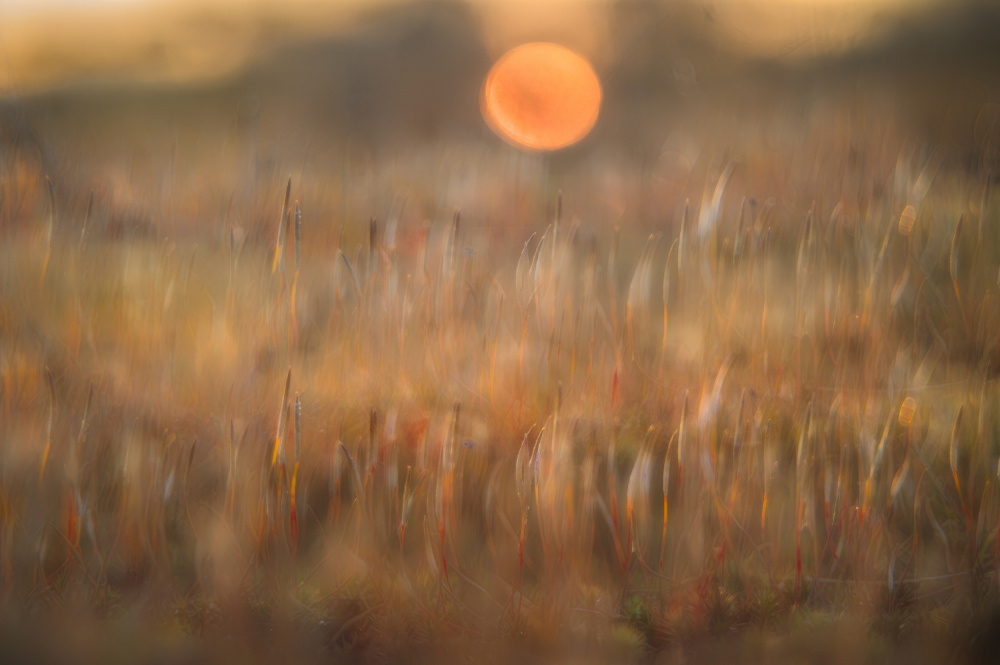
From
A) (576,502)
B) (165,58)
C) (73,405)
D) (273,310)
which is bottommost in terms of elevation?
(576,502)

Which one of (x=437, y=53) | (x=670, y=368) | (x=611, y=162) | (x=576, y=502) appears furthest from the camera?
(x=437, y=53)

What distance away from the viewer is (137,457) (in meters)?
0.89

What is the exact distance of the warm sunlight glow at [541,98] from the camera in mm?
1374

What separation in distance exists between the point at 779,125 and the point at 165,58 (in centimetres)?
137

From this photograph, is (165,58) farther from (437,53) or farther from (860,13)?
(860,13)

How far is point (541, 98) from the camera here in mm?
1432

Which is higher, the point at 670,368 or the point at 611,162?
the point at 611,162

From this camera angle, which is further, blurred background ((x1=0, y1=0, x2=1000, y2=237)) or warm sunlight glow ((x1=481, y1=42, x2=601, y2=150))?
warm sunlight glow ((x1=481, y1=42, x2=601, y2=150))

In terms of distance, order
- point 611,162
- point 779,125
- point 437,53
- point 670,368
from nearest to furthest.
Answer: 1. point 670,368
2. point 779,125
3. point 611,162
4. point 437,53

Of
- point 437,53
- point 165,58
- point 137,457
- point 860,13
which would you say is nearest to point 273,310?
point 137,457

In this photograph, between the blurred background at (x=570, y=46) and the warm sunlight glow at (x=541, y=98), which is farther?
the warm sunlight glow at (x=541, y=98)

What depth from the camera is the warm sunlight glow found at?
1.37 meters

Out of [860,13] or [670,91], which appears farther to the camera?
[670,91]

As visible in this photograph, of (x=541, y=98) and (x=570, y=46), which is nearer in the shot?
(x=570, y=46)
